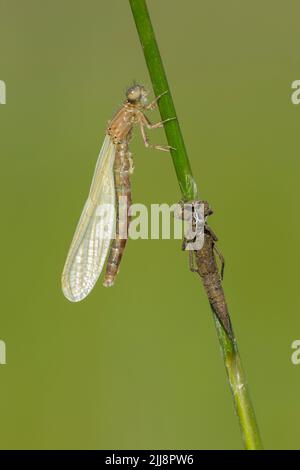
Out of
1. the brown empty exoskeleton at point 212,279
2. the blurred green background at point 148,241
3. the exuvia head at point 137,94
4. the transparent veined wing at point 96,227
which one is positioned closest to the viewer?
the brown empty exoskeleton at point 212,279

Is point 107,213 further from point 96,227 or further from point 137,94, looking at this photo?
point 137,94

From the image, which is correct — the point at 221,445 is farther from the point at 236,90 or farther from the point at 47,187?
the point at 236,90

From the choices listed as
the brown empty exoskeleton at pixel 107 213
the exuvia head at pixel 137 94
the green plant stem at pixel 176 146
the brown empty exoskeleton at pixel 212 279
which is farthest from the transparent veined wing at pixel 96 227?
the green plant stem at pixel 176 146

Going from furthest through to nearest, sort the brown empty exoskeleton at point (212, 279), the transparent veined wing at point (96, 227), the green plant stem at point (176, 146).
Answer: the transparent veined wing at point (96, 227) < the brown empty exoskeleton at point (212, 279) < the green plant stem at point (176, 146)

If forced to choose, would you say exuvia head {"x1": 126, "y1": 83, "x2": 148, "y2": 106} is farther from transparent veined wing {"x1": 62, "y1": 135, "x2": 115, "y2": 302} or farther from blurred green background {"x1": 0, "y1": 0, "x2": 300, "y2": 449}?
blurred green background {"x1": 0, "y1": 0, "x2": 300, "y2": 449}

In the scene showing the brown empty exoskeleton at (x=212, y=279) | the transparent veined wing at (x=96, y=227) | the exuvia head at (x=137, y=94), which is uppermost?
the exuvia head at (x=137, y=94)

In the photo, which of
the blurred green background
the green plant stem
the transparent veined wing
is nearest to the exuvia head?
the transparent veined wing

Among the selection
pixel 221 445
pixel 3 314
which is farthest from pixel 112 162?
pixel 221 445

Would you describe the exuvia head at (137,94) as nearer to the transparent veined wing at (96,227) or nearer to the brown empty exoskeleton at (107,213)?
the brown empty exoskeleton at (107,213)

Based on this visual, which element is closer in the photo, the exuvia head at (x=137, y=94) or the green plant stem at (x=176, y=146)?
the green plant stem at (x=176, y=146)
